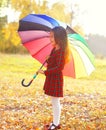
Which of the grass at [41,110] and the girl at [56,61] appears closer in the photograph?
the girl at [56,61]

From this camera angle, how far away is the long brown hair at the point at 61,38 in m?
7.99

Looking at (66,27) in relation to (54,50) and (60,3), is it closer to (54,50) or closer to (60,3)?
(54,50)

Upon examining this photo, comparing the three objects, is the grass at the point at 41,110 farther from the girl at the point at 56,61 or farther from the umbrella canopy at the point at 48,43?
the umbrella canopy at the point at 48,43

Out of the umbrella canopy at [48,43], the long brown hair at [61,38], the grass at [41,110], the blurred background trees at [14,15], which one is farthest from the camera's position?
the blurred background trees at [14,15]

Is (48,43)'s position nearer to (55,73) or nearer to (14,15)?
(55,73)

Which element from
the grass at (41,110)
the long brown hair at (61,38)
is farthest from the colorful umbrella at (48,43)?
the grass at (41,110)

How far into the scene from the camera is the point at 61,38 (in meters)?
8.02

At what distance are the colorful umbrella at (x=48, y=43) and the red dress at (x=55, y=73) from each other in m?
0.56

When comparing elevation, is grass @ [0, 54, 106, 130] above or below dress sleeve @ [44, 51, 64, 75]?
below

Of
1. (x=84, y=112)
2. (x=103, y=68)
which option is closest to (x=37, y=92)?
(x=84, y=112)

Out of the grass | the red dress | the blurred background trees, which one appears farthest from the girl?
the blurred background trees

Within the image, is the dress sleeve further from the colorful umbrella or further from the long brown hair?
the colorful umbrella

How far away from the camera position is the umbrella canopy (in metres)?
8.59

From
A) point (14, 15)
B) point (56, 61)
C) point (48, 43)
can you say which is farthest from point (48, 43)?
point (14, 15)
